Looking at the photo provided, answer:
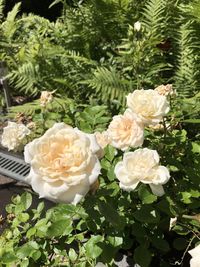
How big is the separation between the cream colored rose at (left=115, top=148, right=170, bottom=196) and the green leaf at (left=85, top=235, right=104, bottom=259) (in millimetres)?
166

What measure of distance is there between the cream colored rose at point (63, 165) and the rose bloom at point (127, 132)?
19 centimetres

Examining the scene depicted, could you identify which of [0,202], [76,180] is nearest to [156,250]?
[76,180]

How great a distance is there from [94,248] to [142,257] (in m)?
0.20

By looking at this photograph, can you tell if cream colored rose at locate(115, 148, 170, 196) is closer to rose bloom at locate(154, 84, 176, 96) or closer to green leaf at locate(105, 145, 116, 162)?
green leaf at locate(105, 145, 116, 162)

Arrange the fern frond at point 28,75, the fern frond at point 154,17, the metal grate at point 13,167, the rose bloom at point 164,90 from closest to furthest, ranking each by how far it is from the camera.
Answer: the rose bloom at point 164,90
the metal grate at point 13,167
the fern frond at point 154,17
the fern frond at point 28,75

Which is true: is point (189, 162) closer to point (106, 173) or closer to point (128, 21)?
point (106, 173)

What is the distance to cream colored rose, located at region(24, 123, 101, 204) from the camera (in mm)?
960

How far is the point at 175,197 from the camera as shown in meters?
1.36

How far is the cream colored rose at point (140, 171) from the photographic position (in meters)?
1.10

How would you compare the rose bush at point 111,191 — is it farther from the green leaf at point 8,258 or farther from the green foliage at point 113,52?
the green foliage at point 113,52

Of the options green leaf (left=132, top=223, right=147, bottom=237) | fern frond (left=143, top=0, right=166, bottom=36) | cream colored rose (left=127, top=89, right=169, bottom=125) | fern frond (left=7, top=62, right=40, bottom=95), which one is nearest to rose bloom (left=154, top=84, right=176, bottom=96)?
cream colored rose (left=127, top=89, right=169, bottom=125)

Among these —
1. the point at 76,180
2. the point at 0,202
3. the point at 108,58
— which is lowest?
the point at 0,202

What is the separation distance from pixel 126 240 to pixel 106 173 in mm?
217

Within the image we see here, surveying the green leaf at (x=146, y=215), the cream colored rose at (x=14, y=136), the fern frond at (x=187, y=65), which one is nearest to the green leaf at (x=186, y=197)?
the green leaf at (x=146, y=215)
